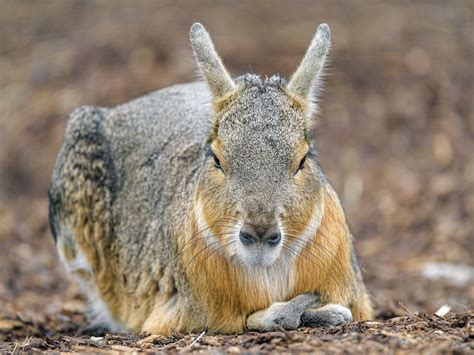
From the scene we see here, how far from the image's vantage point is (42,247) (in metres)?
13.7

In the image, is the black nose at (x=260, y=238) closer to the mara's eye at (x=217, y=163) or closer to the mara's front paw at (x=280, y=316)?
the mara's eye at (x=217, y=163)

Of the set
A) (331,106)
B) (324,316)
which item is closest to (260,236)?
(324,316)

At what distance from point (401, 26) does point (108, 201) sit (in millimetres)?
9536

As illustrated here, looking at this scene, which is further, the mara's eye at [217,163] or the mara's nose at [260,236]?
the mara's eye at [217,163]

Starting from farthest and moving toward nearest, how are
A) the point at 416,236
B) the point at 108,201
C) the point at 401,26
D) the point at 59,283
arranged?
the point at 401,26, the point at 416,236, the point at 59,283, the point at 108,201

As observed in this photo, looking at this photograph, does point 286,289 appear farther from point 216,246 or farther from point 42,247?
point 42,247

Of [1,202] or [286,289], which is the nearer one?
[286,289]

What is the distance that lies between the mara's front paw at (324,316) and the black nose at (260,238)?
1.09 metres

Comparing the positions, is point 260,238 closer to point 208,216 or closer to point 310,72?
point 208,216

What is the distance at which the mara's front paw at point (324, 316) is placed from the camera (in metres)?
7.32

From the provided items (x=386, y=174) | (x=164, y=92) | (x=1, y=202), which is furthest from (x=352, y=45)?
(x=164, y=92)

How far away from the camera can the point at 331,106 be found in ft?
51.8

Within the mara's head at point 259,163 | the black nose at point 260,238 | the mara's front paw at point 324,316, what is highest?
the mara's head at point 259,163

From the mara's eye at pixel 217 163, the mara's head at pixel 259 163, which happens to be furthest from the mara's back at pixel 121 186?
the mara's eye at pixel 217 163
